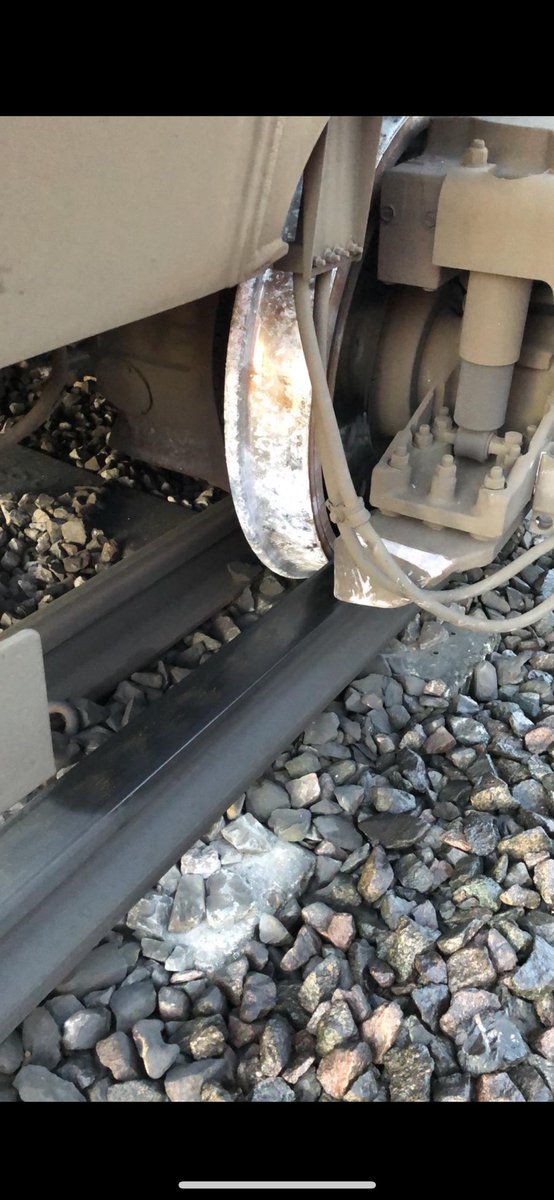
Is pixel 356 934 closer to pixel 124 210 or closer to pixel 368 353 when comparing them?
pixel 368 353

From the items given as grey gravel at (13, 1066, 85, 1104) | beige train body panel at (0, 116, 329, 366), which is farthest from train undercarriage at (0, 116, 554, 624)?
grey gravel at (13, 1066, 85, 1104)

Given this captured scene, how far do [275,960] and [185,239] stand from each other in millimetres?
1377

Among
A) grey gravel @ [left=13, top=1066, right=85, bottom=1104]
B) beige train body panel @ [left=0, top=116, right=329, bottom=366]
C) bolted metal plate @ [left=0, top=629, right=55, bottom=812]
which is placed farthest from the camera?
grey gravel @ [left=13, top=1066, right=85, bottom=1104]

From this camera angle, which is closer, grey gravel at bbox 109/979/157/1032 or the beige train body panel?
the beige train body panel

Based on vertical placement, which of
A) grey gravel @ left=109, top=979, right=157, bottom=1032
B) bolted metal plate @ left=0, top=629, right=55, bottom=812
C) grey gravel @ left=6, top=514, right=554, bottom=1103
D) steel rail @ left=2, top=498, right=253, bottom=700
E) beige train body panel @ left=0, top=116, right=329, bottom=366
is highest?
beige train body panel @ left=0, top=116, right=329, bottom=366

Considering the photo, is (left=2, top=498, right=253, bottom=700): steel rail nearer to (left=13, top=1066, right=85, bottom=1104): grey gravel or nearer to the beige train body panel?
(left=13, top=1066, right=85, bottom=1104): grey gravel

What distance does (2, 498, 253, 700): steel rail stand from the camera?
2469 millimetres

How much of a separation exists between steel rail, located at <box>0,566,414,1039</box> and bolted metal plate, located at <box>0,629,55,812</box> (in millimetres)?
368

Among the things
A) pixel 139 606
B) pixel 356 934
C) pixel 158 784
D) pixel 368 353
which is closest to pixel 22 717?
pixel 158 784

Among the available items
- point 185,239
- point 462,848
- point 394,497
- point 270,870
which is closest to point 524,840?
point 462,848

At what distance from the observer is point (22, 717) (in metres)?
1.46

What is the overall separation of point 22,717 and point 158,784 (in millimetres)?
659

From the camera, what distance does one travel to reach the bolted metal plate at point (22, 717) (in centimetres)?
→ 142
